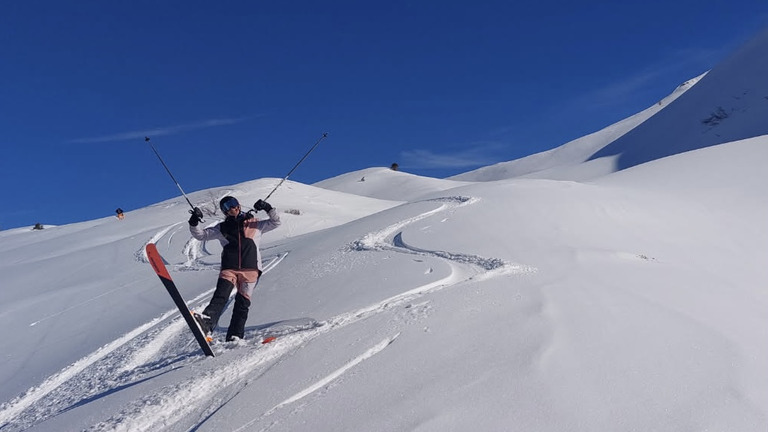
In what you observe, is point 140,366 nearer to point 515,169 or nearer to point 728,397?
point 728,397

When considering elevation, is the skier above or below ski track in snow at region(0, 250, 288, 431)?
above

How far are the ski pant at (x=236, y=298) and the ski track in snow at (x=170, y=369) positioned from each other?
237 millimetres

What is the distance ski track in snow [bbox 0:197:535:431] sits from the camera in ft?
14.6

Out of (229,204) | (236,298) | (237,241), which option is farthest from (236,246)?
(236,298)

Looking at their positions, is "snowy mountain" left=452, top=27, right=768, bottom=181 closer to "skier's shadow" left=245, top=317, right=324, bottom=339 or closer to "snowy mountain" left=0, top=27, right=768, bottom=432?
"snowy mountain" left=0, top=27, right=768, bottom=432

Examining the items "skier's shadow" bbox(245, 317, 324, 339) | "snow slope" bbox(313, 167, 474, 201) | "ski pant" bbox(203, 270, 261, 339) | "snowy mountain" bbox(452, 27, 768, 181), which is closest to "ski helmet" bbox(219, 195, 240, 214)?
"ski pant" bbox(203, 270, 261, 339)

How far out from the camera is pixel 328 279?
8.36m

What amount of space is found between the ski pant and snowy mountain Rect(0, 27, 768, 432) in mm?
239

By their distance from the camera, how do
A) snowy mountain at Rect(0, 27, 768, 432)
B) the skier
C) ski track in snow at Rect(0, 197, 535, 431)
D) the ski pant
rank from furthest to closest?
the skier, the ski pant, ski track in snow at Rect(0, 197, 535, 431), snowy mountain at Rect(0, 27, 768, 432)

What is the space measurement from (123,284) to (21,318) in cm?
217

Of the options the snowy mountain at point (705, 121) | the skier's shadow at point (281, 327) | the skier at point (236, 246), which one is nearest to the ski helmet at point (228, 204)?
the skier at point (236, 246)

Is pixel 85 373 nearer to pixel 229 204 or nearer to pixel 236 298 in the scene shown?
A: pixel 236 298

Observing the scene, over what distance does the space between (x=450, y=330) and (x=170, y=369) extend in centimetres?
270

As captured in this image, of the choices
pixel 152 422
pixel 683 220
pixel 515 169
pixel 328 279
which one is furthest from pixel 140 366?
pixel 515 169
